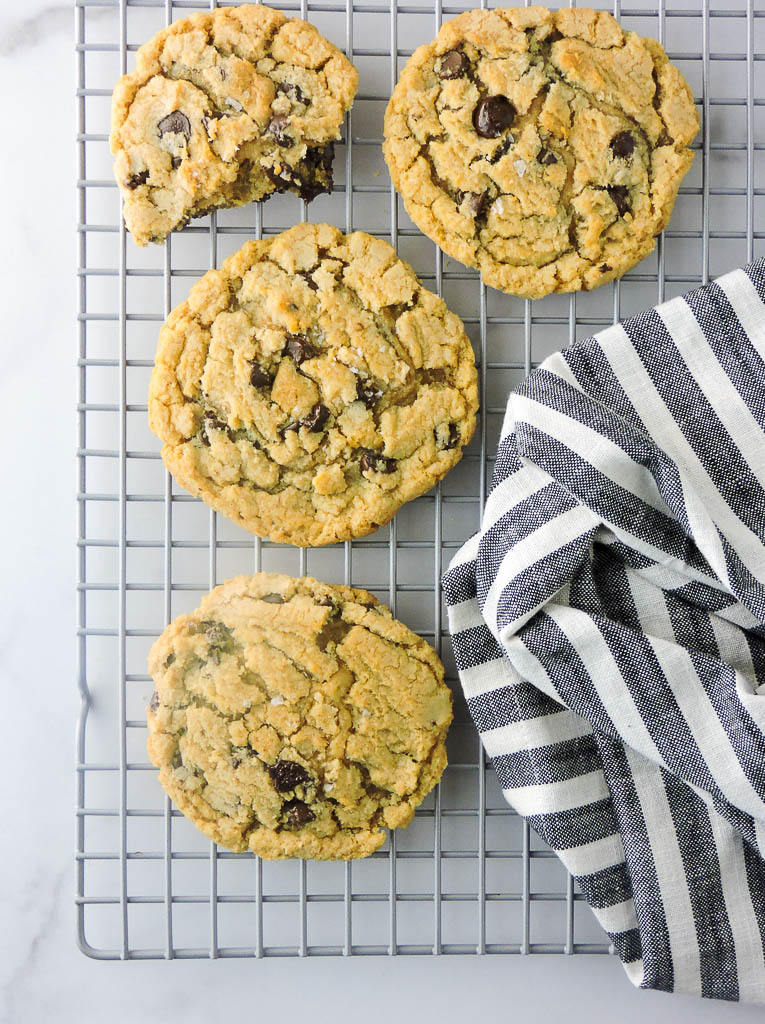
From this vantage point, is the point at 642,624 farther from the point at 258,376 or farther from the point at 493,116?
the point at 493,116

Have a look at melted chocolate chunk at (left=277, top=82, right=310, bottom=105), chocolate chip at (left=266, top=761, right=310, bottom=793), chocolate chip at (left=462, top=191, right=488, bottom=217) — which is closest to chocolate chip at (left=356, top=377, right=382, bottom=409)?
chocolate chip at (left=462, top=191, right=488, bottom=217)

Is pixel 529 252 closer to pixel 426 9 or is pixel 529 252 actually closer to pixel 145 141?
pixel 426 9

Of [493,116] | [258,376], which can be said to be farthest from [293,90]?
[258,376]

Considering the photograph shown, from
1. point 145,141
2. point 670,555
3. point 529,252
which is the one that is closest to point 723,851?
point 670,555

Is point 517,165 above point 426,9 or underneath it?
underneath

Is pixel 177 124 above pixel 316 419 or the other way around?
above
